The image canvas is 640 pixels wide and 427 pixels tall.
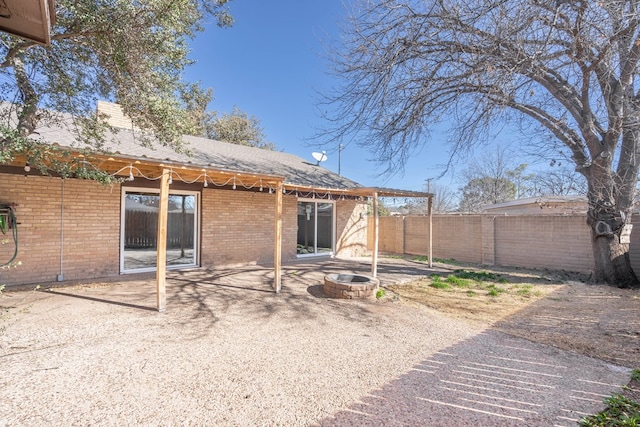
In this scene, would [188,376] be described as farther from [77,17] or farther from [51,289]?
[51,289]

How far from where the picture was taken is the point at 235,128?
22281 millimetres

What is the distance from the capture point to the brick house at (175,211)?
20.3 feet

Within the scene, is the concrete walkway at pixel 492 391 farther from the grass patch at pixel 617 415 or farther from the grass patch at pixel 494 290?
the grass patch at pixel 494 290

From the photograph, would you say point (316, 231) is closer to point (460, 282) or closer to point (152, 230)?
point (460, 282)

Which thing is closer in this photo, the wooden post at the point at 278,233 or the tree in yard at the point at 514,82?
the tree in yard at the point at 514,82

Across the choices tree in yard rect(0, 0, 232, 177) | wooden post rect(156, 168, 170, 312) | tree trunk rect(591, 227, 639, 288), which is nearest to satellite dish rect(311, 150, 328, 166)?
tree in yard rect(0, 0, 232, 177)

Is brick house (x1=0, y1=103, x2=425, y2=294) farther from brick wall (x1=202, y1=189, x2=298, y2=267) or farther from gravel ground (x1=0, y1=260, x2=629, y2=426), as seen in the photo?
gravel ground (x1=0, y1=260, x2=629, y2=426)

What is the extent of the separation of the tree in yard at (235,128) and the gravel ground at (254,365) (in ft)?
58.5

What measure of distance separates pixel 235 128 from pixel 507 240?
60.9 ft

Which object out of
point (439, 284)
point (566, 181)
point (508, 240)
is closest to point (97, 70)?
point (439, 284)

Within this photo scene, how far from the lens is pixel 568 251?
9.49 metres

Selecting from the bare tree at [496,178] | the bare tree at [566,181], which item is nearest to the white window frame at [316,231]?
the bare tree at [566,181]

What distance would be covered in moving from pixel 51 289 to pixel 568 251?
13.5 m

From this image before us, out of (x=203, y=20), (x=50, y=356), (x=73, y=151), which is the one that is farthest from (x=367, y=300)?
(x=203, y=20)
